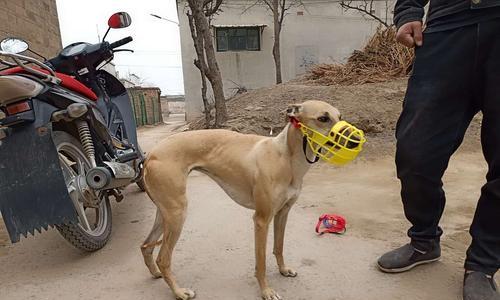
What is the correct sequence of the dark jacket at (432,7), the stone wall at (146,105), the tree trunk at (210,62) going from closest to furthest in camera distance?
the dark jacket at (432,7) < the tree trunk at (210,62) < the stone wall at (146,105)

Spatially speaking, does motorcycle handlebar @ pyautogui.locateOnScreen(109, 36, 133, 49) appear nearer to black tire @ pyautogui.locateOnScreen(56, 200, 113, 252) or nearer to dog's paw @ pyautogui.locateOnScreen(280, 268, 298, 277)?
black tire @ pyautogui.locateOnScreen(56, 200, 113, 252)

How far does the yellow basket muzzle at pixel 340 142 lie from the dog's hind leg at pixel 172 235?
83 centimetres

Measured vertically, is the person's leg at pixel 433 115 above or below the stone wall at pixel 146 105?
above

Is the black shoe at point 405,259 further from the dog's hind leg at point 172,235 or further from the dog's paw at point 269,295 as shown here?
the dog's hind leg at point 172,235

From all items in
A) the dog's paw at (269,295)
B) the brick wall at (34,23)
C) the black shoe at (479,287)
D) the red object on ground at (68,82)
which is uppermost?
the brick wall at (34,23)

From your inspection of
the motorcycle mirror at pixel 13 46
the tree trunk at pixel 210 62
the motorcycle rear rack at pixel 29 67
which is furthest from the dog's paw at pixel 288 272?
the tree trunk at pixel 210 62

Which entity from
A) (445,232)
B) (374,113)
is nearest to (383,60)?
(374,113)

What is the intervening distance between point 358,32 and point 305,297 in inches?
629

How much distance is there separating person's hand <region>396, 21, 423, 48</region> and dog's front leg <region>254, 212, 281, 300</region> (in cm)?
129

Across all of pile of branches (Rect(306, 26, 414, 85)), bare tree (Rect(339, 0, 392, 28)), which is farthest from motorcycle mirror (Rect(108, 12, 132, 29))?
bare tree (Rect(339, 0, 392, 28))

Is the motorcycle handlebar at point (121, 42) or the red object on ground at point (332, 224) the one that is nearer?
the red object on ground at point (332, 224)

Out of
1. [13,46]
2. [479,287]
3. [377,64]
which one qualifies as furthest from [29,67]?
[377,64]

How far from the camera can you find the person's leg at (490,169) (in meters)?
1.87

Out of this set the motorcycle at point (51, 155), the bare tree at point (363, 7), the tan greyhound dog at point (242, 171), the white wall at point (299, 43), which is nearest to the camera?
the tan greyhound dog at point (242, 171)
